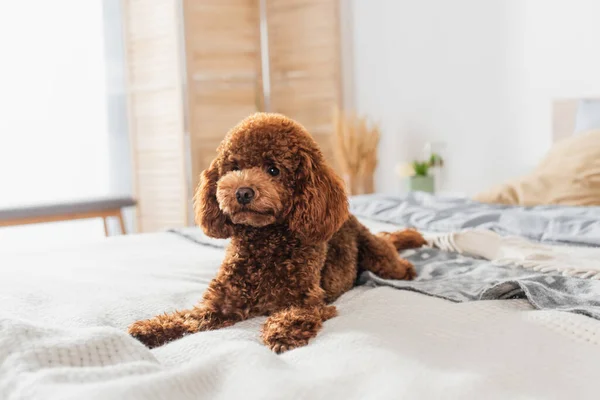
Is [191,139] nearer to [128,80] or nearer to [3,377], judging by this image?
[128,80]

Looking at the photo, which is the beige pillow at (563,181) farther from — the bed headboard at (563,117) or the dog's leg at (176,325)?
the dog's leg at (176,325)

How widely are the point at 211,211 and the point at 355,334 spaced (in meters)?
0.39

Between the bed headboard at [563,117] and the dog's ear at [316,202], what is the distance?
2.38 meters

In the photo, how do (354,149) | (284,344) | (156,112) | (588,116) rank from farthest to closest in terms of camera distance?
(156,112), (354,149), (588,116), (284,344)

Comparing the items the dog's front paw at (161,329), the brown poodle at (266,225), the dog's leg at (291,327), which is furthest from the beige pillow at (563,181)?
the dog's front paw at (161,329)

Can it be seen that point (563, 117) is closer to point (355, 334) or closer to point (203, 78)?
point (203, 78)

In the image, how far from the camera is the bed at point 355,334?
0.81 m

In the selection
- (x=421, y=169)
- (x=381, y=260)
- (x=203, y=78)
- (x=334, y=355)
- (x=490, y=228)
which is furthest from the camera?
(x=203, y=78)

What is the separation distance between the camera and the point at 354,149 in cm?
406

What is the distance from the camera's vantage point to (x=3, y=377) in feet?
2.66

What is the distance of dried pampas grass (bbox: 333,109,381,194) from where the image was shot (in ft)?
13.4

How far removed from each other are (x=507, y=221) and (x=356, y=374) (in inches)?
52.1

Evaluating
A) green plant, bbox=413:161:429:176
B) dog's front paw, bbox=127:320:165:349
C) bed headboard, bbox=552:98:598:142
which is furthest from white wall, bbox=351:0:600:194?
dog's front paw, bbox=127:320:165:349

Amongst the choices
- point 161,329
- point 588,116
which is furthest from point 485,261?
point 588,116
